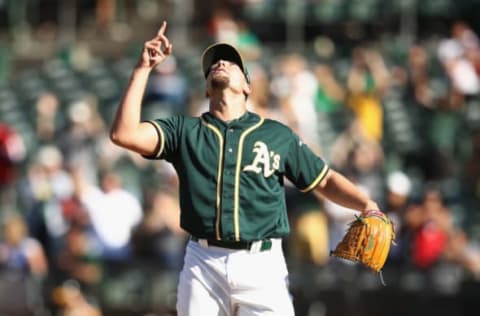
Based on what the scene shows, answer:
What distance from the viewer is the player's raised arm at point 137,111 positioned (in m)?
4.75

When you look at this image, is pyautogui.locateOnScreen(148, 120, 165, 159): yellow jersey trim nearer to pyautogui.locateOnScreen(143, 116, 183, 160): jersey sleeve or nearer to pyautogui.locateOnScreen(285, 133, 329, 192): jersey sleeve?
pyautogui.locateOnScreen(143, 116, 183, 160): jersey sleeve

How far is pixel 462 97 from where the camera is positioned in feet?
39.1

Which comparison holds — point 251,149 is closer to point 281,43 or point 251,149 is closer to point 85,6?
point 281,43

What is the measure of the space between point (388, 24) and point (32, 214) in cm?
506

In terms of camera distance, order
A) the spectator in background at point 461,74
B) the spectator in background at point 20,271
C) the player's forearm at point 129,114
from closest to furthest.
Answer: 1. the player's forearm at point 129,114
2. the spectator in background at point 20,271
3. the spectator in background at point 461,74

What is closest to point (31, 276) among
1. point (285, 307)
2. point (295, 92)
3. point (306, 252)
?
point (306, 252)

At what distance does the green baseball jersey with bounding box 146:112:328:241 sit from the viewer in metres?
4.99

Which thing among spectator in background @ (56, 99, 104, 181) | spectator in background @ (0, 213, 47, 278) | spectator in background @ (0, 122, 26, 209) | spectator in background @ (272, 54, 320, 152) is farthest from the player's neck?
→ spectator in background @ (0, 122, 26, 209)

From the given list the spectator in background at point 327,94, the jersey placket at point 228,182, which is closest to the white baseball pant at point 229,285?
the jersey placket at point 228,182

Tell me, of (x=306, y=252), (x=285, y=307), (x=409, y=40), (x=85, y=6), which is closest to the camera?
(x=285, y=307)

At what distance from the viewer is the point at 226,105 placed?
513cm

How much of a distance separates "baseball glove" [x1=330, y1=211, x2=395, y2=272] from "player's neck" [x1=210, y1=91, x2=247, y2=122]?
29.3 inches

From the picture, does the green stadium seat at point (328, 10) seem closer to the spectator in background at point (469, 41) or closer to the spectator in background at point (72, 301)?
the spectator in background at point (469, 41)

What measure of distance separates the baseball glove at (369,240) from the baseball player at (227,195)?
37 centimetres
